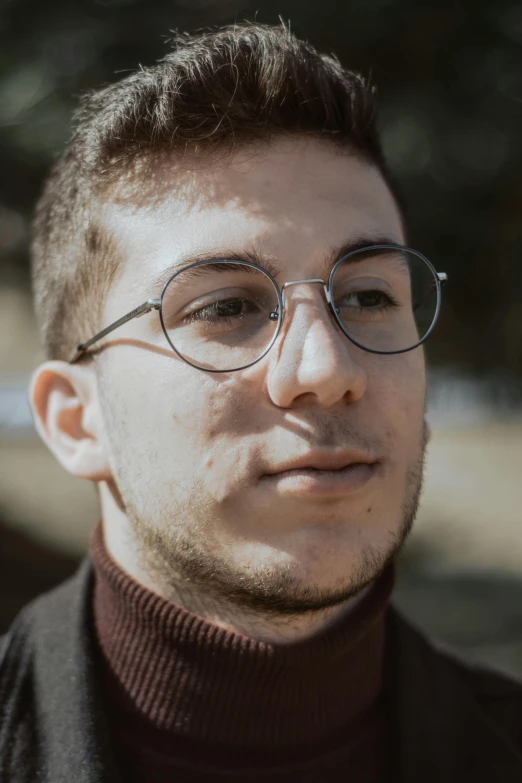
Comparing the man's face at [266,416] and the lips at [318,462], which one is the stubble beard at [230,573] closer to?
the man's face at [266,416]

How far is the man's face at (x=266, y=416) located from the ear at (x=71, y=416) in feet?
0.35

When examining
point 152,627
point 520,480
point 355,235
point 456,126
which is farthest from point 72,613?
point 520,480

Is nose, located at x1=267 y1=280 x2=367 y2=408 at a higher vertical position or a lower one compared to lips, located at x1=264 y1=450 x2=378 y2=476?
higher

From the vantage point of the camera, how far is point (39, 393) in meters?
2.12

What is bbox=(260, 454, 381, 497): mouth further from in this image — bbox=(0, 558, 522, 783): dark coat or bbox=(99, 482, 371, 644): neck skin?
bbox=(0, 558, 522, 783): dark coat

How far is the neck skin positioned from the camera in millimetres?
1791

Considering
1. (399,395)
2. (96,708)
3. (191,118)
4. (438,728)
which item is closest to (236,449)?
(399,395)

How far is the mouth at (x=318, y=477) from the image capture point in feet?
5.35

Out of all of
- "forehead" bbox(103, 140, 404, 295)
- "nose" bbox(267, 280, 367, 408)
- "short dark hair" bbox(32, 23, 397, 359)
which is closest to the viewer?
"nose" bbox(267, 280, 367, 408)

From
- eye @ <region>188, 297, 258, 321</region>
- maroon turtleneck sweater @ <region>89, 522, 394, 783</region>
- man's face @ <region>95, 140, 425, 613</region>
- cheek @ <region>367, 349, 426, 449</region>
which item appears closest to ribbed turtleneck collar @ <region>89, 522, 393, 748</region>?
maroon turtleneck sweater @ <region>89, 522, 394, 783</region>

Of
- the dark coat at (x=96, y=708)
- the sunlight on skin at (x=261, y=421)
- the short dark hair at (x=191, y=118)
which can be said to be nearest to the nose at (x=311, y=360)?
the sunlight on skin at (x=261, y=421)

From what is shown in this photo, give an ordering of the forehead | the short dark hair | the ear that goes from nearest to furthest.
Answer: the forehead < the short dark hair < the ear

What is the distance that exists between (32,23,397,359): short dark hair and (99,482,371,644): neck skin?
1.89 feet

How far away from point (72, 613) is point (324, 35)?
245cm
